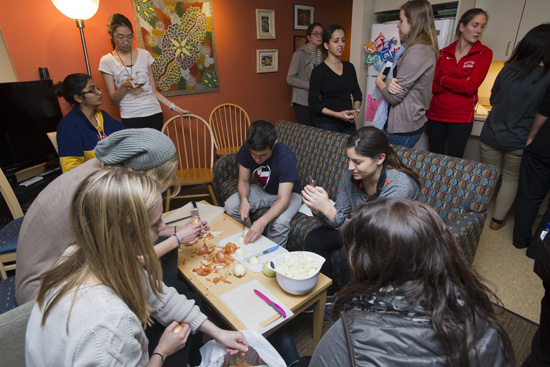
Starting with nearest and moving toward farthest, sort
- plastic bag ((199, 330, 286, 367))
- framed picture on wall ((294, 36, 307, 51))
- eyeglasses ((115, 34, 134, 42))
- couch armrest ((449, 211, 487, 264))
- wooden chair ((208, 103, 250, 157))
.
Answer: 1. plastic bag ((199, 330, 286, 367))
2. couch armrest ((449, 211, 487, 264))
3. eyeglasses ((115, 34, 134, 42))
4. wooden chair ((208, 103, 250, 157))
5. framed picture on wall ((294, 36, 307, 51))

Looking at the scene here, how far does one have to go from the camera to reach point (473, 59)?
8.02 ft

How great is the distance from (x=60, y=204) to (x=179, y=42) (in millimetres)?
2722

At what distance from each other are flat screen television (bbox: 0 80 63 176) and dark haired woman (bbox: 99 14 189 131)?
1.55 ft

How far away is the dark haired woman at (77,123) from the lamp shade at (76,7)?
0.65 meters

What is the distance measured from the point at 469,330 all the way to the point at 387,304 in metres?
0.17

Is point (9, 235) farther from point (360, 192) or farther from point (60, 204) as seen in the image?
point (360, 192)

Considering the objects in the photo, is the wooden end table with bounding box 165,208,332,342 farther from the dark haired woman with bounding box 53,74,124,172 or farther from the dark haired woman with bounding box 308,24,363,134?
the dark haired woman with bounding box 308,24,363,134

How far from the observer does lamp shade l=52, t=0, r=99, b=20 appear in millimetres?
2283

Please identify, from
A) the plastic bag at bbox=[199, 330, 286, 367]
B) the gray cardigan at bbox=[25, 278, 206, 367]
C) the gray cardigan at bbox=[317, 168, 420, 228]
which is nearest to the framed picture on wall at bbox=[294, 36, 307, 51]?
the gray cardigan at bbox=[317, 168, 420, 228]

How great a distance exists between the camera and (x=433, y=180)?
187 cm

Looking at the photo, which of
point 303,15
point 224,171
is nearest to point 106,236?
point 224,171

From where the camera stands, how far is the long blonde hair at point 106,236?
30.4 inches

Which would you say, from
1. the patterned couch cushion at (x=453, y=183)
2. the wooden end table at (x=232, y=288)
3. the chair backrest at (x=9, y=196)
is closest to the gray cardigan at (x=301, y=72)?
the patterned couch cushion at (x=453, y=183)

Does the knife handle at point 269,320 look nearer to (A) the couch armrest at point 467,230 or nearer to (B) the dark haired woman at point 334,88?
(A) the couch armrest at point 467,230
